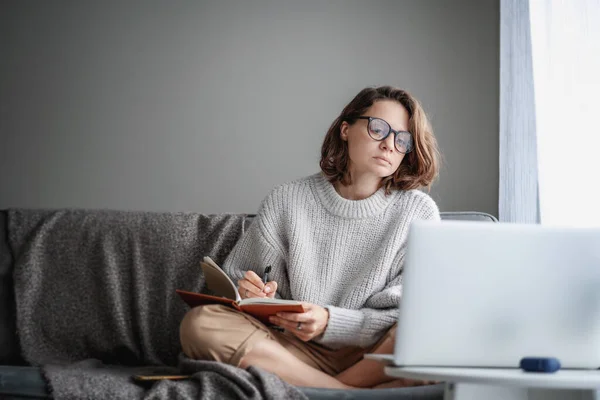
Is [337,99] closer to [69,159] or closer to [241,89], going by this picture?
[241,89]

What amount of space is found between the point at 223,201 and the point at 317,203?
5.43ft

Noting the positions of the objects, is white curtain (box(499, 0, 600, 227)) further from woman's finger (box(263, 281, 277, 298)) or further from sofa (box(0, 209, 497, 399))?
woman's finger (box(263, 281, 277, 298))

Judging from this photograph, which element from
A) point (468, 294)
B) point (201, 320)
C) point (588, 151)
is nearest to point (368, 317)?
point (201, 320)

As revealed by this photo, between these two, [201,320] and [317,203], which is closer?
[201,320]

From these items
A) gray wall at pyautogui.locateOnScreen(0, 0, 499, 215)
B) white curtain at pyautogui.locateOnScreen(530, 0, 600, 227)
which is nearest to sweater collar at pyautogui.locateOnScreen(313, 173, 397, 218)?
white curtain at pyautogui.locateOnScreen(530, 0, 600, 227)

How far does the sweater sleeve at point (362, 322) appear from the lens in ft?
5.72

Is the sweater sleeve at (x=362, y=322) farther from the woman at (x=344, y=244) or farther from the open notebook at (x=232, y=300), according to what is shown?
the open notebook at (x=232, y=300)

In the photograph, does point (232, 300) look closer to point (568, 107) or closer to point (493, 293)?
point (493, 293)

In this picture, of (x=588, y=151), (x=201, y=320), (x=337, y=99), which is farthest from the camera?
(x=337, y=99)

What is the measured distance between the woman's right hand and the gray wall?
5.65 feet

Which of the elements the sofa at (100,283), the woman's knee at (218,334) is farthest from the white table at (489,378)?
the sofa at (100,283)

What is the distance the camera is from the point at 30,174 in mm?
3826

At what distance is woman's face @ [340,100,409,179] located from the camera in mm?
1962

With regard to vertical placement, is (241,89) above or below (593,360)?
above
